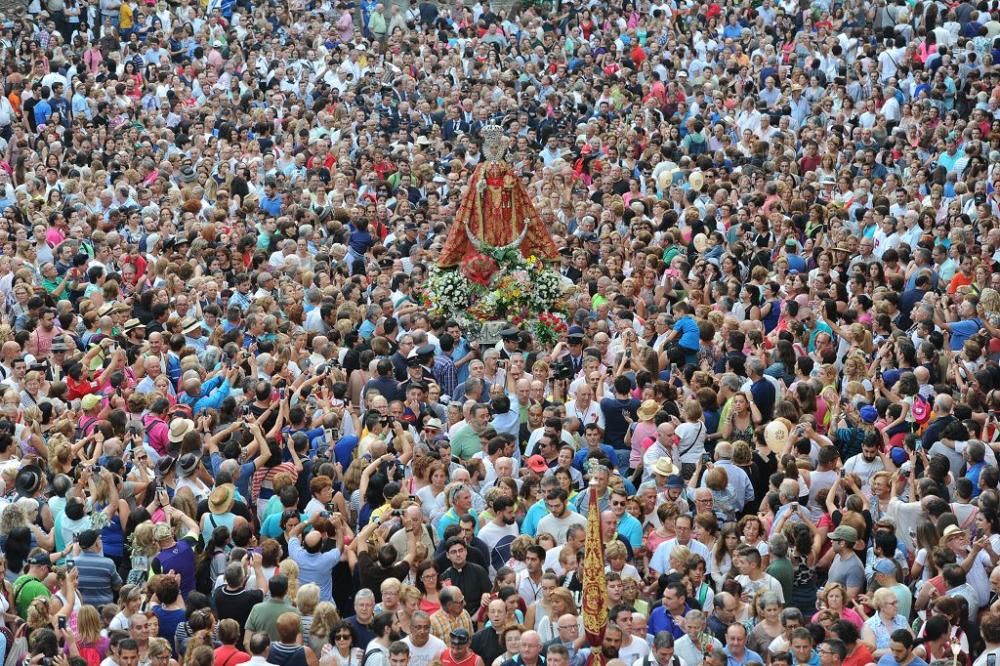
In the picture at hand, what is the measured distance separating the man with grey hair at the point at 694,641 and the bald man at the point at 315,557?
2801 mm

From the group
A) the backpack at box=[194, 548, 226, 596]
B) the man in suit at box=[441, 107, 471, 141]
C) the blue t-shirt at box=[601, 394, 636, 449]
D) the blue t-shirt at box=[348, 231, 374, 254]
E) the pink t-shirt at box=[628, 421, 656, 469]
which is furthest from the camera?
the man in suit at box=[441, 107, 471, 141]

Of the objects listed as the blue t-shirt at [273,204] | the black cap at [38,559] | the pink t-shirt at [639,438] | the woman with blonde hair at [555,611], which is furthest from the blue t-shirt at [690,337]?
the blue t-shirt at [273,204]

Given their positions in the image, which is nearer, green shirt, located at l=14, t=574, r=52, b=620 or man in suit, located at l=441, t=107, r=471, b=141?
green shirt, located at l=14, t=574, r=52, b=620

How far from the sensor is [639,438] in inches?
653

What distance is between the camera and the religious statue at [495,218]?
21.9 meters

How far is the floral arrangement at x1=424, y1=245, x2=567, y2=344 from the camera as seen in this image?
2094 cm

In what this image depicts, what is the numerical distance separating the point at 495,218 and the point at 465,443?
582 centimetres

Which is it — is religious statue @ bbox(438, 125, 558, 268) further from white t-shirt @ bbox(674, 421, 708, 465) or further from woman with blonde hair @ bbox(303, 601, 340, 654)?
woman with blonde hair @ bbox(303, 601, 340, 654)

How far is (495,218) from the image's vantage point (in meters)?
21.9

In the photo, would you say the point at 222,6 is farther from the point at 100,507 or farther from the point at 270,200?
the point at 100,507

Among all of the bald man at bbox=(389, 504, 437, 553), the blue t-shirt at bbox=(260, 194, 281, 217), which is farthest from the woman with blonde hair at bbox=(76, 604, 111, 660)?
the blue t-shirt at bbox=(260, 194, 281, 217)

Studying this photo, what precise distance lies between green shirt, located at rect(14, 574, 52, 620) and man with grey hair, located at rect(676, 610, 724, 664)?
4452mm

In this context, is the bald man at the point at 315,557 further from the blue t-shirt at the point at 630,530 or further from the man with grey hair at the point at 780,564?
the man with grey hair at the point at 780,564


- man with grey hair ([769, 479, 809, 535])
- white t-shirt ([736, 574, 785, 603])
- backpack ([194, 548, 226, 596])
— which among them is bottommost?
backpack ([194, 548, 226, 596])
